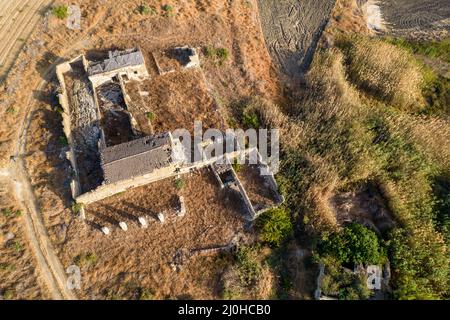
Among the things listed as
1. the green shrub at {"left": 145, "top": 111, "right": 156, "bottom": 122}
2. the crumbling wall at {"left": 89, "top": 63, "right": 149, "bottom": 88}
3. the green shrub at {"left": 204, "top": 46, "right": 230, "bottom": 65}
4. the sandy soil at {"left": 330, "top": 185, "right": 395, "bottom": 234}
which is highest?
the green shrub at {"left": 204, "top": 46, "right": 230, "bottom": 65}

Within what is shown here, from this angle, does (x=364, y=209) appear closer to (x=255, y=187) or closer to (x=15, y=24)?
(x=255, y=187)

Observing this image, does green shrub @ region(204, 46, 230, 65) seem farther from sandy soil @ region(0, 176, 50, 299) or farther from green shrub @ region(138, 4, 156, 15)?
sandy soil @ region(0, 176, 50, 299)

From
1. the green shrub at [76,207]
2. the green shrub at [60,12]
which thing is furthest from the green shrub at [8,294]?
the green shrub at [60,12]

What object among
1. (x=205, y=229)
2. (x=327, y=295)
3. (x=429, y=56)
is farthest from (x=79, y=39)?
(x=429, y=56)

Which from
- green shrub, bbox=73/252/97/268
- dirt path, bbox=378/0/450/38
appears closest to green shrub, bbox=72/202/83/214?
green shrub, bbox=73/252/97/268

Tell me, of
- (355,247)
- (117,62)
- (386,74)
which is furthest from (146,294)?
(386,74)

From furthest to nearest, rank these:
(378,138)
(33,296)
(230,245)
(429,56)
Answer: (429,56), (378,138), (230,245), (33,296)

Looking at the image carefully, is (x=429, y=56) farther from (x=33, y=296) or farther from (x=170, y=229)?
(x=33, y=296)
